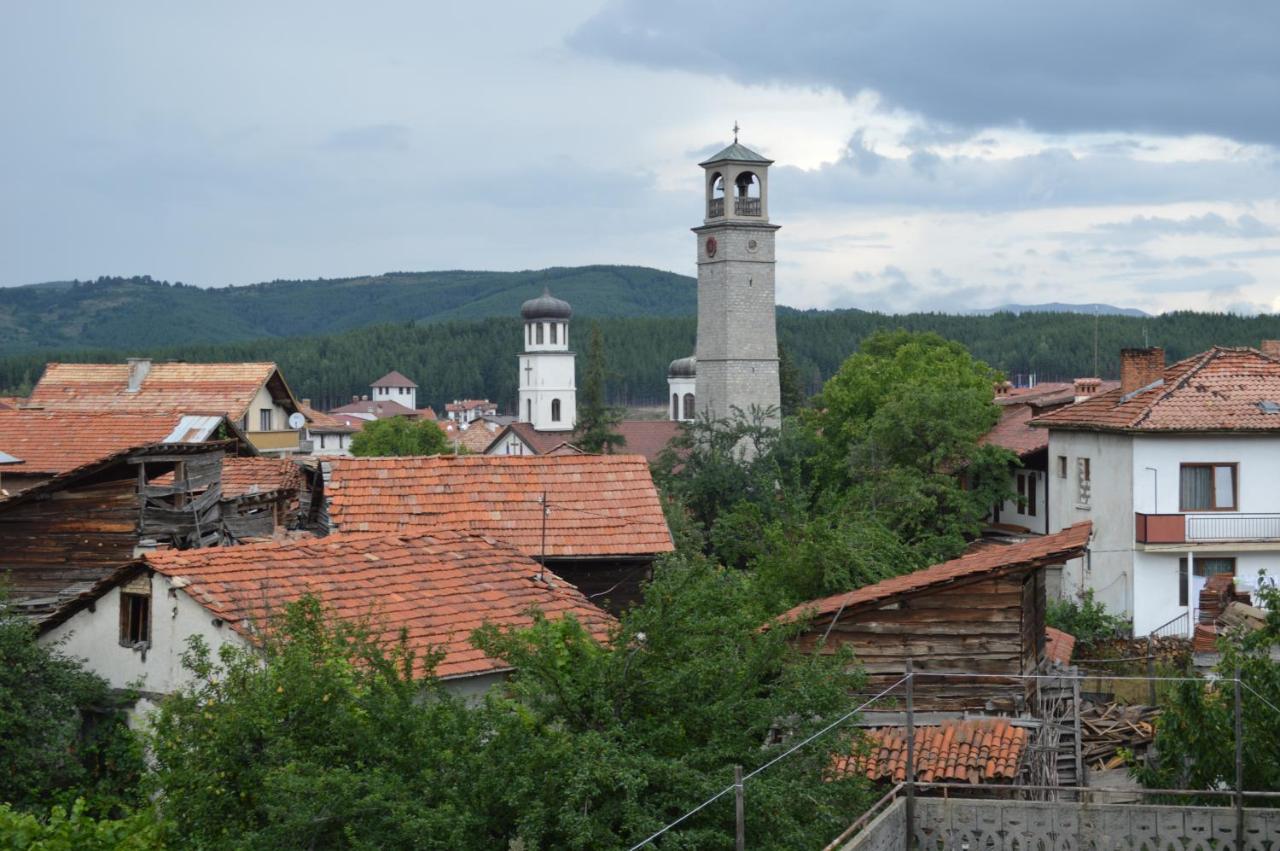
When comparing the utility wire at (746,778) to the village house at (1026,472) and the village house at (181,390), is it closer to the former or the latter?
the village house at (1026,472)

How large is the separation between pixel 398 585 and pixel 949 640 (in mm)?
6711

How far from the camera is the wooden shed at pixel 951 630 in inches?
738

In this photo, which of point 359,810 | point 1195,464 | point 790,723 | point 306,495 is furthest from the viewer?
point 1195,464

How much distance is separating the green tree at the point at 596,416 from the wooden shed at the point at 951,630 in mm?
73898

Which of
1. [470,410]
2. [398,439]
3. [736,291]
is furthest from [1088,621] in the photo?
[470,410]

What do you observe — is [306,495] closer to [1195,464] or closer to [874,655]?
[874,655]

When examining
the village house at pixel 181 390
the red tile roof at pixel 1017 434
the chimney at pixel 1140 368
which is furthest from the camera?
the village house at pixel 181 390

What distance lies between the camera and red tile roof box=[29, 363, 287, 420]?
52.6 meters

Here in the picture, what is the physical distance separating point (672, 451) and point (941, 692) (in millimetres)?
42096

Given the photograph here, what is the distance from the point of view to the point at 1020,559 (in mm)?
18719

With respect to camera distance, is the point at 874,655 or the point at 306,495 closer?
the point at 874,655

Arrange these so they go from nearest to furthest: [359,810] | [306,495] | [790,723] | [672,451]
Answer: [359,810], [790,723], [306,495], [672,451]

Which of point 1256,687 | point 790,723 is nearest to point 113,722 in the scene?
point 790,723

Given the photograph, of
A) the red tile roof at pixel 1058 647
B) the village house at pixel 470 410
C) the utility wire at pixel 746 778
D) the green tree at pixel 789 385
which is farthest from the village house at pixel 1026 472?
the village house at pixel 470 410
